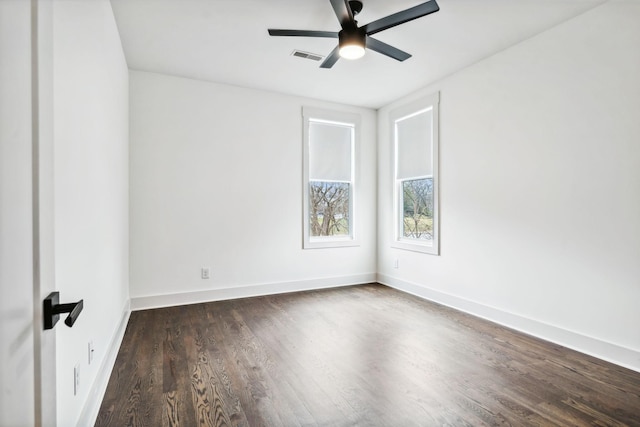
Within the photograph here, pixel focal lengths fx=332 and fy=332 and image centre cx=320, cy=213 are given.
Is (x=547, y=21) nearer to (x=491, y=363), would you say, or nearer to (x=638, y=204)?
(x=638, y=204)

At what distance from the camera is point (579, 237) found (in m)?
2.75

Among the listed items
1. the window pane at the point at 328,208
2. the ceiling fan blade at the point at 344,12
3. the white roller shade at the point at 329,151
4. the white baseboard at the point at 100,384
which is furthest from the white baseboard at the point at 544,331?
the white baseboard at the point at 100,384

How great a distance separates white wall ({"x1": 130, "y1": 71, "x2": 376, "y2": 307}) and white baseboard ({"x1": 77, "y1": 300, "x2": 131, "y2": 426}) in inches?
44.6

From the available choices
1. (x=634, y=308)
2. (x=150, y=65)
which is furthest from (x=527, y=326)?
(x=150, y=65)

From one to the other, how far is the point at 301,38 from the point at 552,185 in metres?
2.62

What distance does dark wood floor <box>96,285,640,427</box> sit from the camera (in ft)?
6.13

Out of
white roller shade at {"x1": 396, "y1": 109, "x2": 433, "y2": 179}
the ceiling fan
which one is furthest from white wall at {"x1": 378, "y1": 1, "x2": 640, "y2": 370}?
the ceiling fan

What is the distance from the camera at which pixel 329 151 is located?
493 centimetres

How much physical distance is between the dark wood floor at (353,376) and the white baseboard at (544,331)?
0.30 feet

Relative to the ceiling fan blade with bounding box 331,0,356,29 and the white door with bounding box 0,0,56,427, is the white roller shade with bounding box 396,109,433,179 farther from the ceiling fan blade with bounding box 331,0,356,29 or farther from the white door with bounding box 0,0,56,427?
the white door with bounding box 0,0,56,427

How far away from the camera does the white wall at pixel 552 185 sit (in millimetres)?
2490

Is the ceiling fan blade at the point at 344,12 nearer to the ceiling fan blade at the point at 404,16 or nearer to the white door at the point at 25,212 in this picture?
the ceiling fan blade at the point at 404,16

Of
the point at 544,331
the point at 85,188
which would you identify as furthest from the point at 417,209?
the point at 85,188

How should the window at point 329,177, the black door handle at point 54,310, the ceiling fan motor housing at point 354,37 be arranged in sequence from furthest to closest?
1. the window at point 329,177
2. the ceiling fan motor housing at point 354,37
3. the black door handle at point 54,310
